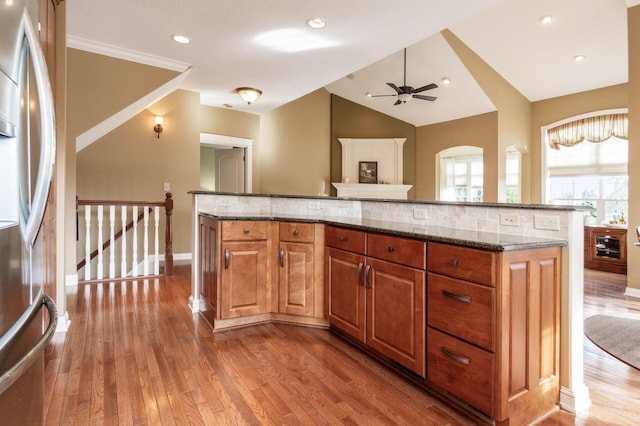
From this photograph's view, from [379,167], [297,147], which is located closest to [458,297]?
[297,147]

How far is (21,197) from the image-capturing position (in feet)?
2.88

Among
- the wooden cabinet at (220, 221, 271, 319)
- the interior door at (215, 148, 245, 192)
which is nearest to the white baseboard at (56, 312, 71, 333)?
the wooden cabinet at (220, 221, 271, 319)

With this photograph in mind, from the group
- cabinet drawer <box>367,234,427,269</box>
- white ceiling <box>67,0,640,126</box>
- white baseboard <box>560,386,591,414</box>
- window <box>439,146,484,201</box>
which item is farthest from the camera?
window <box>439,146,484,201</box>

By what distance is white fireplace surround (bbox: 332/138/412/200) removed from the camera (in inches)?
307

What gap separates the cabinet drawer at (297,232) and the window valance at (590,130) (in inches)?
251

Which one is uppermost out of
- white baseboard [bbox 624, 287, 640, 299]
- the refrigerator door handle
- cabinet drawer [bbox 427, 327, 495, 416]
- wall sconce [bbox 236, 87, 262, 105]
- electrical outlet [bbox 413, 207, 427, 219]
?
wall sconce [bbox 236, 87, 262, 105]

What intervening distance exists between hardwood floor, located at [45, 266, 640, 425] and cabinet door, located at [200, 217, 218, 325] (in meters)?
0.18

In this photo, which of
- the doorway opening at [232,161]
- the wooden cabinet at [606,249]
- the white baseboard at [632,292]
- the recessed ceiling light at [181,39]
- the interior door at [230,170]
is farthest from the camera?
the interior door at [230,170]

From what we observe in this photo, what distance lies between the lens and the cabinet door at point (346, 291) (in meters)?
2.33

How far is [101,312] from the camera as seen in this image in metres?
3.07

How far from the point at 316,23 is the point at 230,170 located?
4.19 metres

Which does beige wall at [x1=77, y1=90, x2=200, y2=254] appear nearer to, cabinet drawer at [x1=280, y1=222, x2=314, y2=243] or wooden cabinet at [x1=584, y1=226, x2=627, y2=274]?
cabinet drawer at [x1=280, y1=222, x2=314, y2=243]

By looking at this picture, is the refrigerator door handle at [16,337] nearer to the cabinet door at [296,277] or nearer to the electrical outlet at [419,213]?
the cabinet door at [296,277]

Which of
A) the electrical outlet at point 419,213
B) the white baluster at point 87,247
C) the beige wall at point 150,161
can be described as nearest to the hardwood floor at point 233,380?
the electrical outlet at point 419,213
